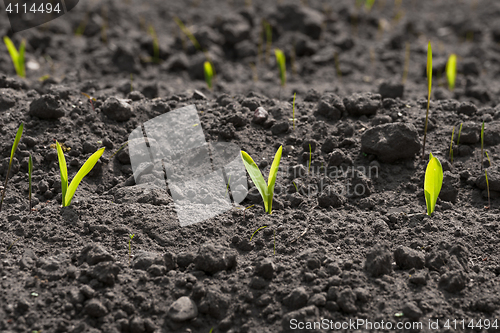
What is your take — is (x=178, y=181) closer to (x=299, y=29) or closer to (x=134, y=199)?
(x=134, y=199)

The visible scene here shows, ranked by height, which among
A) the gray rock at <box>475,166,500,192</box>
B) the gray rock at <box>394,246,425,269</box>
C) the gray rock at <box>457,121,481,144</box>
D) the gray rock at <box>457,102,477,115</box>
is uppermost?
the gray rock at <box>457,102,477,115</box>

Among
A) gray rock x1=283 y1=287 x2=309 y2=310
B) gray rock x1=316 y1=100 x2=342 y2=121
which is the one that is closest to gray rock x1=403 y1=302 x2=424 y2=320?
gray rock x1=283 y1=287 x2=309 y2=310

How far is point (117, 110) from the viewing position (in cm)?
247

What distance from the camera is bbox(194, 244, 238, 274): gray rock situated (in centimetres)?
175

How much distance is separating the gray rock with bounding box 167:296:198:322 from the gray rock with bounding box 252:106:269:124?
114cm

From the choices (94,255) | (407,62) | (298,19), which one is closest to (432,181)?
(94,255)

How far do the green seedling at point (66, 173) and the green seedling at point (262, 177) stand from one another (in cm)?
59

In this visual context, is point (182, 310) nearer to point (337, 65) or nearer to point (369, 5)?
point (337, 65)

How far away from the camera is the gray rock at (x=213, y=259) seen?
1753 mm

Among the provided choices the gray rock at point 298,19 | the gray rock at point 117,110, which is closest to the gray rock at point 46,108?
the gray rock at point 117,110

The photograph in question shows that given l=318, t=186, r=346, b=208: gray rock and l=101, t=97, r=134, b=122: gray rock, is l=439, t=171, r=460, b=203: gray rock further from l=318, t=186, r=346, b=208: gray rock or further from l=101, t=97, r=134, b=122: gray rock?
l=101, t=97, r=134, b=122: gray rock

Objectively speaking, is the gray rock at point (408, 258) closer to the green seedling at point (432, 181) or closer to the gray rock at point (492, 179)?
the green seedling at point (432, 181)

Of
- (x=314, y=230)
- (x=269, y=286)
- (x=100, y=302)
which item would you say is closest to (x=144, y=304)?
(x=100, y=302)

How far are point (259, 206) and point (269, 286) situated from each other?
1.56 feet
